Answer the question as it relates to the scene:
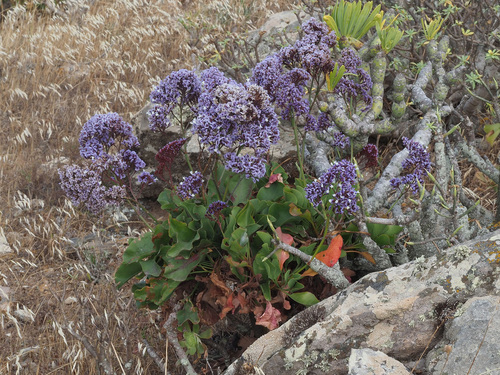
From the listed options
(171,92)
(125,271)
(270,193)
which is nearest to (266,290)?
(270,193)

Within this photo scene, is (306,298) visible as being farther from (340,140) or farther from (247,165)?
(340,140)

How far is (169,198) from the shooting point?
11.2 ft

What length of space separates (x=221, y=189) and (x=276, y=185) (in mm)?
351

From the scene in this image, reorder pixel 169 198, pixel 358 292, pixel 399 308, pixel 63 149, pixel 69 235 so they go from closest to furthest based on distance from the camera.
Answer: pixel 399 308 → pixel 358 292 → pixel 169 198 → pixel 69 235 → pixel 63 149

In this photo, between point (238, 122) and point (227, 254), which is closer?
point (238, 122)

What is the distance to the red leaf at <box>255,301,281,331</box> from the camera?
2.78 m

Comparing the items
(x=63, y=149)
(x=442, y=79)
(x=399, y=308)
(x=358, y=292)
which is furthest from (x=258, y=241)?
(x=63, y=149)

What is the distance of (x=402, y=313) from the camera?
2332mm

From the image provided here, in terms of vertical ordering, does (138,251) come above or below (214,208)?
below

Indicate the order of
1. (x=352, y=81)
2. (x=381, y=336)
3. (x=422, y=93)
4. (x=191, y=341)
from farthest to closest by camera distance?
1. (x=422, y=93)
2. (x=352, y=81)
3. (x=191, y=341)
4. (x=381, y=336)

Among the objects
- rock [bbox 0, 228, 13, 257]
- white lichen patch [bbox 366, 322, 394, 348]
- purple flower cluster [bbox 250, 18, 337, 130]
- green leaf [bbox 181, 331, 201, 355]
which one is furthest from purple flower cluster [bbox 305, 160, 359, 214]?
rock [bbox 0, 228, 13, 257]

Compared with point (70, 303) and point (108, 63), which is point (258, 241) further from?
point (108, 63)

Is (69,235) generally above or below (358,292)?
below

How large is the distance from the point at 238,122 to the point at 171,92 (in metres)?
0.60
